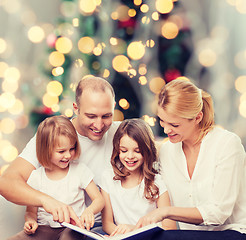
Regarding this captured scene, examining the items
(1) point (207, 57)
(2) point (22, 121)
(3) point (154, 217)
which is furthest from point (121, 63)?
(3) point (154, 217)

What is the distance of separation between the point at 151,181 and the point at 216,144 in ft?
1.02

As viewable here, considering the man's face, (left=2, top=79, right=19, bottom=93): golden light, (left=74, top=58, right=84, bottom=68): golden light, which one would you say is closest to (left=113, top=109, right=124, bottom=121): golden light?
(left=74, top=58, right=84, bottom=68): golden light

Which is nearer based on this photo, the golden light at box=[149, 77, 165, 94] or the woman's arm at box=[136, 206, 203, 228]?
the woman's arm at box=[136, 206, 203, 228]

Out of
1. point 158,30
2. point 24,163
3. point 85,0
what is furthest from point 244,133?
point 24,163

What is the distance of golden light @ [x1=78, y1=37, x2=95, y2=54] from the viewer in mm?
2282

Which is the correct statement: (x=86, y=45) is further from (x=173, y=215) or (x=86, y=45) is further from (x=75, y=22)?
(x=173, y=215)

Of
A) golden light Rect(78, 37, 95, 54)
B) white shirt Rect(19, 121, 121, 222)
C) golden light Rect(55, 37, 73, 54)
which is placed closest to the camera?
white shirt Rect(19, 121, 121, 222)

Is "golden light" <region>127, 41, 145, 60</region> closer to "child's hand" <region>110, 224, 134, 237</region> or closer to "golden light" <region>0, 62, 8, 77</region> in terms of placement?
"golden light" <region>0, 62, 8, 77</region>

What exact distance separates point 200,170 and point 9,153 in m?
1.84

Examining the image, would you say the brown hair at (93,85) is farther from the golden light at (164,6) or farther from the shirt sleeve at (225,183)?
the golden light at (164,6)

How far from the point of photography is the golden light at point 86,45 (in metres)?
2.28

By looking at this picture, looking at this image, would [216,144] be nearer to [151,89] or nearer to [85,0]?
[151,89]

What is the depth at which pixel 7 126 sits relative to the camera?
2.92 metres

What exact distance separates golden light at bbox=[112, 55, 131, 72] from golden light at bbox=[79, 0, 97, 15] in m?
0.33
